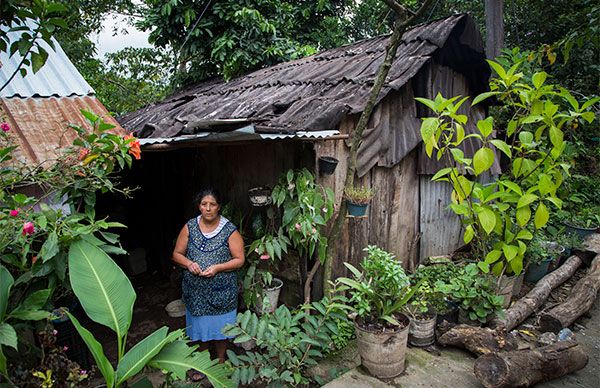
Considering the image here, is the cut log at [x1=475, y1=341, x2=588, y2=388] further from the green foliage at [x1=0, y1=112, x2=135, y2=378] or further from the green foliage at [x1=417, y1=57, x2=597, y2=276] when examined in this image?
the green foliage at [x1=0, y1=112, x2=135, y2=378]

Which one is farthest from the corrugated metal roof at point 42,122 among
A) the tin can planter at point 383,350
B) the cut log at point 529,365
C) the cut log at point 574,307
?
the cut log at point 574,307

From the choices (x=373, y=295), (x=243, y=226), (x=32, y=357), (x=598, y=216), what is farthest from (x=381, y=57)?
(x=598, y=216)

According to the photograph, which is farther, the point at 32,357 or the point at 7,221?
the point at 32,357

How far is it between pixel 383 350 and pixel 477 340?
3.90 ft

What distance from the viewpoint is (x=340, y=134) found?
3.92 metres

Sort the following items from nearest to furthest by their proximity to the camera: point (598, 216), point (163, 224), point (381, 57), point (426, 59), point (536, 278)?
point (426, 59) < point (381, 57) < point (536, 278) < point (163, 224) < point (598, 216)

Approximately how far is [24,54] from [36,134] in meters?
0.91

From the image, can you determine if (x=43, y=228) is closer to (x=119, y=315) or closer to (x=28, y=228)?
(x=28, y=228)

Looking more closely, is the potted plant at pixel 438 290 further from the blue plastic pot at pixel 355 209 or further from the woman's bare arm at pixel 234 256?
the woman's bare arm at pixel 234 256

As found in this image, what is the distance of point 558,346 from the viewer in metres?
3.71

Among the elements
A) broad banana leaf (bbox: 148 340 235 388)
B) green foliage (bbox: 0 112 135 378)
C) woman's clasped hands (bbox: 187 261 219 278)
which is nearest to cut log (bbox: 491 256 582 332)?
woman's clasped hands (bbox: 187 261 219 278)

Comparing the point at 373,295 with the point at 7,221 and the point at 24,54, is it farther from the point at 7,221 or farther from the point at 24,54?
the point at 24,54

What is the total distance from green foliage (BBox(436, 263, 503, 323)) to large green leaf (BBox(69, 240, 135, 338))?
346cm

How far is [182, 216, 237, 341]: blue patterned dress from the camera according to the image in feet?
12.1
